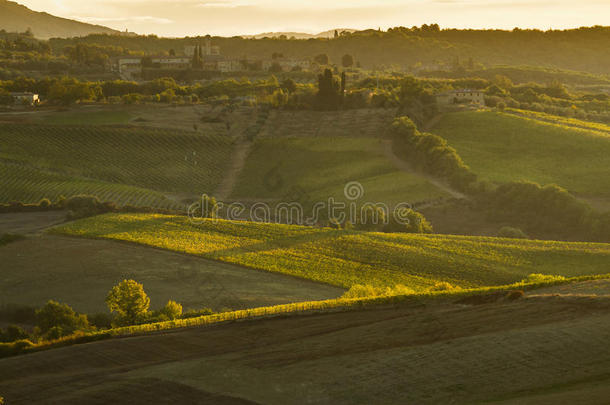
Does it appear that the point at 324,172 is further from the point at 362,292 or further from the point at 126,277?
the point at 362,292

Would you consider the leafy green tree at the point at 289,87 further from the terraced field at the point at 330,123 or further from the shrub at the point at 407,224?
the shrub at the point at 407,224

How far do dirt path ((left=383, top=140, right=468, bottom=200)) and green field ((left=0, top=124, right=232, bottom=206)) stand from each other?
1085 inches

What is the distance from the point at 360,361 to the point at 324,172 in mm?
75864

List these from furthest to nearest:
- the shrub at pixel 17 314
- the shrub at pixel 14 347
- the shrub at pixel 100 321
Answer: the shrub at pixel 17 314 < the shrub at pixel 100 321 < the shrub at pixel 14 347

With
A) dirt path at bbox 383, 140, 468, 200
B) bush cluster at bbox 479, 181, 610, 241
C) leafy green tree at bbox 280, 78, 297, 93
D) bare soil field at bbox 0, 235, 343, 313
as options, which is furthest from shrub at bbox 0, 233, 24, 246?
leafy green tree at bbox 280, 78, 297, 93

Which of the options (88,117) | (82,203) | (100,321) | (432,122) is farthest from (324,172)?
(100,321)

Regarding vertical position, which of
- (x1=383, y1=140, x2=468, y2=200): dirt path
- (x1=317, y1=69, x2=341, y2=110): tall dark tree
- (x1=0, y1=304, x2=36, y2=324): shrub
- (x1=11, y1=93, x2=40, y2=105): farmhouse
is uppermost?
(x1=317, y1=69, x2=341, y2=110): tall dark tree

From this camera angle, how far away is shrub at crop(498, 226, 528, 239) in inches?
2638

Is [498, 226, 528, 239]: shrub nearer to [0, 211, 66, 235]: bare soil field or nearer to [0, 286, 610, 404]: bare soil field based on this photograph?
[0, 286, 610, 404]: bare soil field

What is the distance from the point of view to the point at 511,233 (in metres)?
67.5

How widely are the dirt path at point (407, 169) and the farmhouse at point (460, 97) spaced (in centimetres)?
2167

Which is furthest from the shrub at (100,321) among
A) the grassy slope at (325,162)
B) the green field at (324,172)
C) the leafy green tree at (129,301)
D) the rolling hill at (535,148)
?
the rolling hill at (535,148)

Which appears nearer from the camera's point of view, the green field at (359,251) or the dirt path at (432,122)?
the green field at (359,251)

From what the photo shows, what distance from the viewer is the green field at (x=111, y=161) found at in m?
85.8
